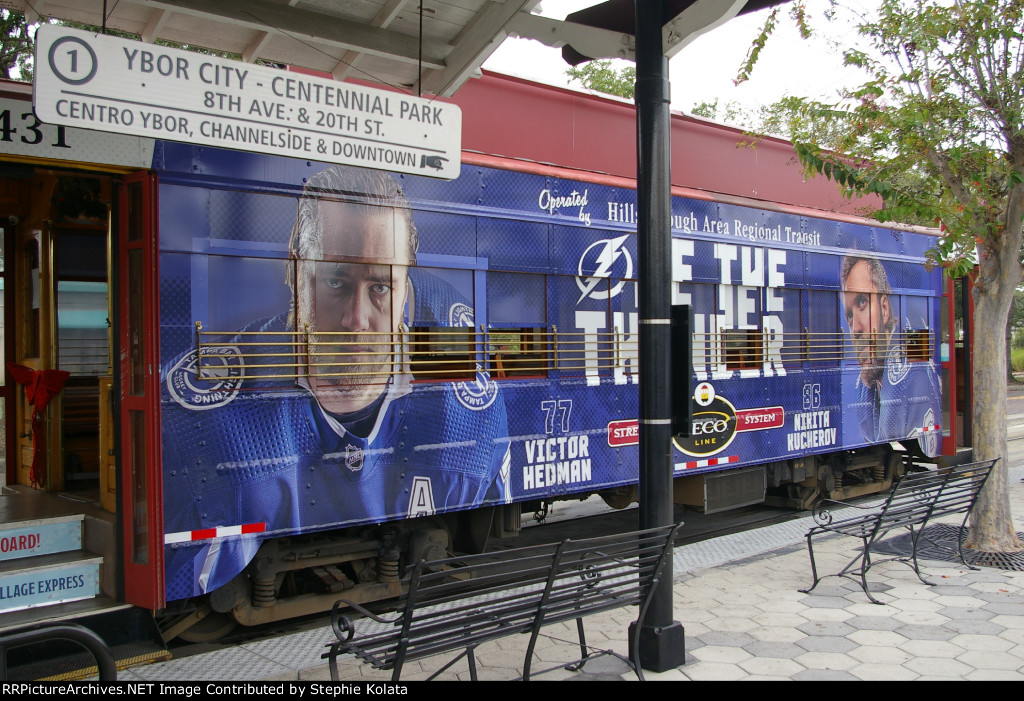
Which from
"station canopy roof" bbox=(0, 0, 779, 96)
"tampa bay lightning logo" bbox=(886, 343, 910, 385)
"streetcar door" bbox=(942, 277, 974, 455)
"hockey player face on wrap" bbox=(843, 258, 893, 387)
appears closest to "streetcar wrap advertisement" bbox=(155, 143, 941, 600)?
"station canopy roof" bbox=(0, 0, 779, 96)

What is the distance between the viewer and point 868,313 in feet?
31.4

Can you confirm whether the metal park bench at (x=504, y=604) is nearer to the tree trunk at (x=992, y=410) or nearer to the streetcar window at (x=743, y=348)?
the streetcar window at (x=743, y=348)

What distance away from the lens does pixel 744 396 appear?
7.89 meters

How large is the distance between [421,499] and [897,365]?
6.84 meters

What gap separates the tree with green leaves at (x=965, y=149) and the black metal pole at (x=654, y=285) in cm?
269

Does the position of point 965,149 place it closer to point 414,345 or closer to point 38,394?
point 414,345

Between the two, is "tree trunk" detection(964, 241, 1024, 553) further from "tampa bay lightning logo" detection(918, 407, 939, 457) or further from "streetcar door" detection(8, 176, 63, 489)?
"streetcar door" detection(8, 176, 63, 489)

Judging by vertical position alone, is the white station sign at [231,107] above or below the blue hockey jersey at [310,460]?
above

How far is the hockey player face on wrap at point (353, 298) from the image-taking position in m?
5.12

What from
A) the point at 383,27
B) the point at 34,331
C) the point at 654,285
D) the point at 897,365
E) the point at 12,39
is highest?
the point at 12,39

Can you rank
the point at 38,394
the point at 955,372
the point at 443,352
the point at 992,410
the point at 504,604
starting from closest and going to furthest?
the point at 504,604, the point at 443,352, the point at 38,394, the point at 992,410, the point at 955,372

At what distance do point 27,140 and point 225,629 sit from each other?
303 cm

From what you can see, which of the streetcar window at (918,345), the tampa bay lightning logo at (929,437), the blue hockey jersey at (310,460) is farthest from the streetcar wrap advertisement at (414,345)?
the tampa bay lightning logo at (929,437)

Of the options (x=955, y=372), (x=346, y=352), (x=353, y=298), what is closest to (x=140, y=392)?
(x=346, y=352)
